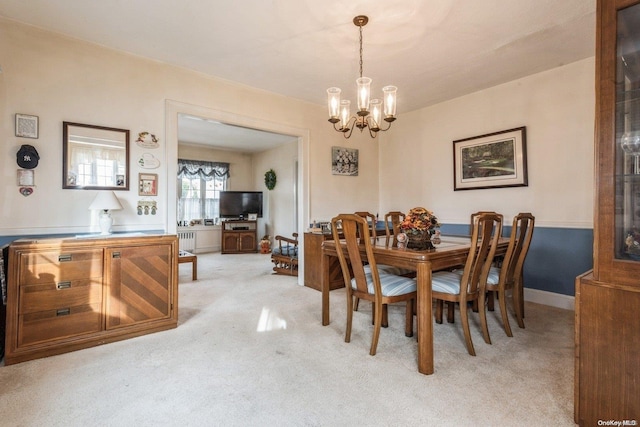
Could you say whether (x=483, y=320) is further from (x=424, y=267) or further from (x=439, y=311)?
(x=424, y=267)

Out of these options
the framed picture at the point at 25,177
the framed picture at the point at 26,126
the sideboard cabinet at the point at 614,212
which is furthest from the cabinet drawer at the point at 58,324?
the sideboard cabinet at the point at 614,212

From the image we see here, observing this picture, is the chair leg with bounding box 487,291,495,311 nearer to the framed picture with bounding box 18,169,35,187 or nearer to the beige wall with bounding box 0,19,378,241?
the beige wall with bounding box 0,19,378,241

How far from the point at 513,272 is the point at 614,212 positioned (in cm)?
144

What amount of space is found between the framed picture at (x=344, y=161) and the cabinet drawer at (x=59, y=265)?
10.3 ft

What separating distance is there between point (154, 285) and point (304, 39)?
251cm

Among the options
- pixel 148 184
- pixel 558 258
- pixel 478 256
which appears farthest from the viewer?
pixel 558 258

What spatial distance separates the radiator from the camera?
6910mm

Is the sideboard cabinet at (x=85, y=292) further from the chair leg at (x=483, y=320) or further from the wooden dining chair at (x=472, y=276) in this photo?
the chair leg at (x=483, y=320)

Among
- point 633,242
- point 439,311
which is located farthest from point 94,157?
point 633,242

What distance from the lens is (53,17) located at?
7.89 feet

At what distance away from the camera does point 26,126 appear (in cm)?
247

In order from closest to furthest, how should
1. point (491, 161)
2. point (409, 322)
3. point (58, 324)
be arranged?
1. point (58, 324)
2. point (409, 322)
3. point (491, 161)

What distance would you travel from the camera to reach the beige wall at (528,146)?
310 cm

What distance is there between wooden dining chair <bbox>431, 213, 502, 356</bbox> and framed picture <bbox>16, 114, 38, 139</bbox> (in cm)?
346
